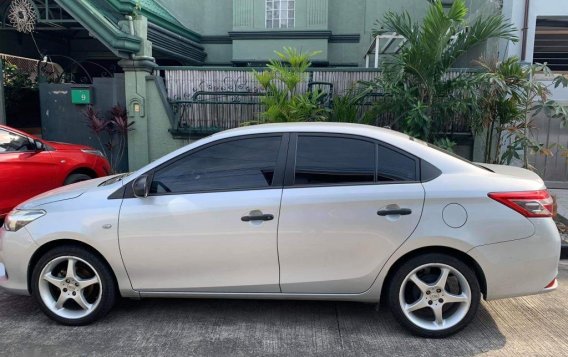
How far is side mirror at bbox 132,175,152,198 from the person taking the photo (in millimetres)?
3805

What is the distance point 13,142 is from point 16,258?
3369 mm

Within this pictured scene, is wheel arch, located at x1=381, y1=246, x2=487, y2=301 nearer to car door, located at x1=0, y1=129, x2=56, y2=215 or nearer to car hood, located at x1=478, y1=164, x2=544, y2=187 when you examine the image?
car hood, located at x1=478, y1=164, x2=544, y2=187

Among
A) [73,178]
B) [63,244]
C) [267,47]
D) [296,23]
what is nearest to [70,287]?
[63,244]

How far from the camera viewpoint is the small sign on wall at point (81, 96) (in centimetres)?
965

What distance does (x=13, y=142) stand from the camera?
6699mm

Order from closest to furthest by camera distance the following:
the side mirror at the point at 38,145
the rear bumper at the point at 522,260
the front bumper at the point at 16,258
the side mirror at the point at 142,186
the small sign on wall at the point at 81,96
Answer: the rear bumper at the point at 522,260, the side mirror at the point at 142,186, the front bumper at the point at 16,258, the side mirror at the point at 38,145, the small sign on wall at the point at 81,96

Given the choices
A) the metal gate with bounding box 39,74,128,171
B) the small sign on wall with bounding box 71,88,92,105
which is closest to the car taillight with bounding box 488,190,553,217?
the metal gate with bounding box 39,74,128,171

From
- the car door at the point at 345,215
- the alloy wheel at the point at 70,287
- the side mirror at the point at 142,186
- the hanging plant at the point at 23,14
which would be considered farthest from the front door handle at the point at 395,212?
the hanging plant at the point at 23,14

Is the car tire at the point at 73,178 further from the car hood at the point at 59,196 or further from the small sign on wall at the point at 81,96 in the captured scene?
the car hood at the point at 59,196

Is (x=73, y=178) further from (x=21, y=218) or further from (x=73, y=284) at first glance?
(x=73, y=284)

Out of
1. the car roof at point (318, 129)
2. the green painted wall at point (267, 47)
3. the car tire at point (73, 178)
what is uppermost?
the green painted wall at point (267, 47)

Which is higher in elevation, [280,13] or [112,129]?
[280,13]

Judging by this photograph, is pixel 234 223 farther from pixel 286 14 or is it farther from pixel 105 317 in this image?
pixel 286 14

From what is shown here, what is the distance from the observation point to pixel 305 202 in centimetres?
367
